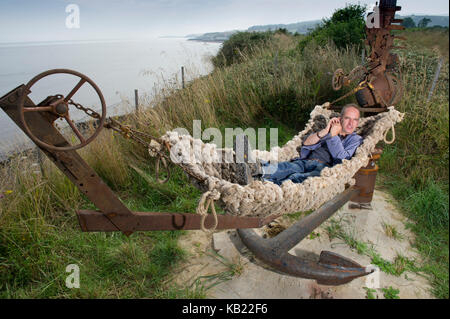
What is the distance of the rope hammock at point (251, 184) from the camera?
1346 mm

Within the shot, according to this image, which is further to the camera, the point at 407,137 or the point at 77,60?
the point at 77,60

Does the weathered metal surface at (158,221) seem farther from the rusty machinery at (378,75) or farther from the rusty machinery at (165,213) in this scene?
the rusty machinery at (378,75)

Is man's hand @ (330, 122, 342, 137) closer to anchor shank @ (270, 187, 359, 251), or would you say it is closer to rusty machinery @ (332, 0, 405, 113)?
rusty machinery @ (332, 0, 405, 113)

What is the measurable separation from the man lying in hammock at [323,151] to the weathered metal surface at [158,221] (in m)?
0.71

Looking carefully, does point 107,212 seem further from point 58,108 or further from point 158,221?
point 58,108

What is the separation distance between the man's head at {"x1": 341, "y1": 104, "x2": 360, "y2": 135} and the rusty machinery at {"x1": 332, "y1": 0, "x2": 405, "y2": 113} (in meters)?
0.15

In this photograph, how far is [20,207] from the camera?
2145mm

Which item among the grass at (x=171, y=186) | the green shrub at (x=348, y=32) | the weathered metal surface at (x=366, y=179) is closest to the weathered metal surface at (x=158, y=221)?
the grass at (x=171, y=186)

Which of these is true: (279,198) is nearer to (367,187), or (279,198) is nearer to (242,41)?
(367,187)

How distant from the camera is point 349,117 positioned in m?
2.32

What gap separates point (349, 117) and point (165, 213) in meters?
1.72

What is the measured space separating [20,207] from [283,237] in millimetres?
1952

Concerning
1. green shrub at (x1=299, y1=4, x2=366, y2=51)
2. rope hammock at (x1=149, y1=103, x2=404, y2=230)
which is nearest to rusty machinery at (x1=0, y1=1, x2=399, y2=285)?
rope hammock at (x1=149, y1=103, x2=404, y2=230)
